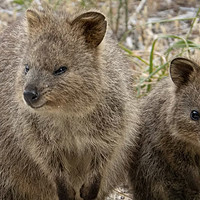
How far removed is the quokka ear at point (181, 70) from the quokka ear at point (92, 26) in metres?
1.06

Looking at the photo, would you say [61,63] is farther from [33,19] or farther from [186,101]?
[186,101]

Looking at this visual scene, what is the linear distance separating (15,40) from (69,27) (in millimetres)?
1045

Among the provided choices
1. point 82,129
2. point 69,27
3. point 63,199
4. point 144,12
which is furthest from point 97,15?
point 144,12

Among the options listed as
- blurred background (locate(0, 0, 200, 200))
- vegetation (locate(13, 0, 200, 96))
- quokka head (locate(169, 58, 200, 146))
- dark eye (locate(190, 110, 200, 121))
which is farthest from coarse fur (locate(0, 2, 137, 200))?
blurred background (locate(0, 0, 200, 200))

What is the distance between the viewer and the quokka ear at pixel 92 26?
216 inches

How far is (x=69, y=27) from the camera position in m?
5.60

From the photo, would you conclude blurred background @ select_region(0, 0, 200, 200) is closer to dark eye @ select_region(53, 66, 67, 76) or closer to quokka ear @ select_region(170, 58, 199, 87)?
quokka ear @ select_region(170, 58, 199, 87)

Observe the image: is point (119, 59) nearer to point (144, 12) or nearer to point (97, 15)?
point (97, 15)

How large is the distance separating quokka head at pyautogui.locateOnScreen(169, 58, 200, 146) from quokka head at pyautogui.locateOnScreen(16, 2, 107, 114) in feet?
3.63

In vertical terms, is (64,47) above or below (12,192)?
above

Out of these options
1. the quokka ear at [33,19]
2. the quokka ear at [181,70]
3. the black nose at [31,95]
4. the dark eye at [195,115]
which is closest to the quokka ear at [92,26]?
the quokka ear at [33,19]

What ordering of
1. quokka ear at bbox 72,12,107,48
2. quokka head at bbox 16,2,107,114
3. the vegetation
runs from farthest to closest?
the vegetation < quokka ear at bbox 72,12,107,48 < quokka head at bbox 16,2,107,114

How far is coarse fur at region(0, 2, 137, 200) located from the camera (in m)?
5.34

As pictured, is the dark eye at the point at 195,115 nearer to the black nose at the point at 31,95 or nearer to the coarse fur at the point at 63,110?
the coarse fur at the point at 63,110
